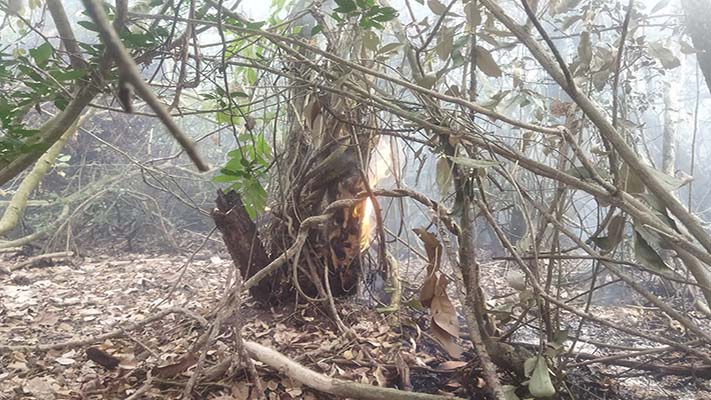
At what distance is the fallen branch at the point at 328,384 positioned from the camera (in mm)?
1042

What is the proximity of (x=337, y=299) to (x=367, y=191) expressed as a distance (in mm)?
420

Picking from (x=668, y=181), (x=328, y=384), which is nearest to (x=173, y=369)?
(x=328, y=384)

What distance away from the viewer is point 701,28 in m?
1.41

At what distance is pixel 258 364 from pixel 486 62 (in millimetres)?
968

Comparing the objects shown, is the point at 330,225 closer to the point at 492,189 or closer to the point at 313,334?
the point at 313,334

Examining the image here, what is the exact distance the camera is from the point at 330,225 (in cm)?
164

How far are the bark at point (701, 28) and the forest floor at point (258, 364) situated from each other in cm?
82

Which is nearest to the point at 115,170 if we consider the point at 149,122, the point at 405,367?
the point at 149,122

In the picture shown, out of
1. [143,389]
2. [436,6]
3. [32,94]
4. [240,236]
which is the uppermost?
[436,6]

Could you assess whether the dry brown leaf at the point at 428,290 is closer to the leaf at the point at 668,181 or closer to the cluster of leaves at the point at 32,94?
the leaf at the point at 668,181

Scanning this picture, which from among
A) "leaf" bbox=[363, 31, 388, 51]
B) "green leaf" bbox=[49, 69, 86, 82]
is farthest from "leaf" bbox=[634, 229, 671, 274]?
"green leaf" bbox=[49, 69, 86, 82]

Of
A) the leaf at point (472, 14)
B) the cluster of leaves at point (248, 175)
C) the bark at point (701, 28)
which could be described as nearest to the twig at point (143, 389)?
the cluster of leaves at point (248, 175)

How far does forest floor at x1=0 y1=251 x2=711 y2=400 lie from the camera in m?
1.22

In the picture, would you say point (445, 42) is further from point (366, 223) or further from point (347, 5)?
point (366, 223)
